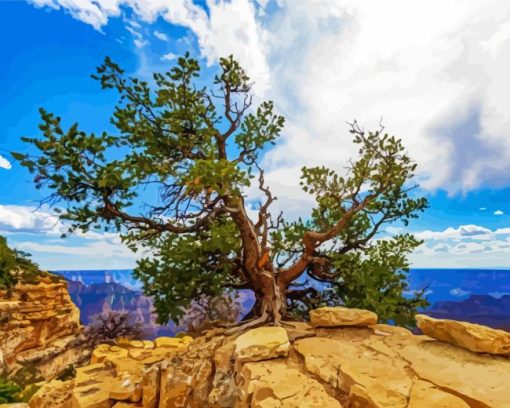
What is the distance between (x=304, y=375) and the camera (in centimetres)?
584

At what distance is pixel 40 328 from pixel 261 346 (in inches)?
1247

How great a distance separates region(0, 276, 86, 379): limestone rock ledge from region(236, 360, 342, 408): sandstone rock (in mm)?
24739

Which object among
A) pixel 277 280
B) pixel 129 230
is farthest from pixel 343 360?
pixel 129 230

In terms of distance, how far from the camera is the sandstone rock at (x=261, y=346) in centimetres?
637

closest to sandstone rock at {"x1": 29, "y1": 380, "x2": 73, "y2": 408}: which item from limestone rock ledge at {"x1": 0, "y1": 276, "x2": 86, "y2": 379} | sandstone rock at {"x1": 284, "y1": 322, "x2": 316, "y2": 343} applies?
sandstone rock at {"x1": 284, "y1": 322, "x2": 316, "y2": 343}

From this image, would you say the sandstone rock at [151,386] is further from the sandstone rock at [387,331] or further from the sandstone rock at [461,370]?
the sandstone rock at [387,331]

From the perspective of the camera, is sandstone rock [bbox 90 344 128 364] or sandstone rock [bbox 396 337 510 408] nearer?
sandstone rock [bbox 396 337 510 408]

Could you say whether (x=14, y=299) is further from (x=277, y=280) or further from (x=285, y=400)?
(x=285, y=400)

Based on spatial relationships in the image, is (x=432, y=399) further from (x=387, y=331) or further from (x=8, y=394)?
(x=8, y=394)

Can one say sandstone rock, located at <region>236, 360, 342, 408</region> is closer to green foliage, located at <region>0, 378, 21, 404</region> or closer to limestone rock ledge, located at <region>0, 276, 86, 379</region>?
green foliage, located at <region>0, 378, 21, 404</region>

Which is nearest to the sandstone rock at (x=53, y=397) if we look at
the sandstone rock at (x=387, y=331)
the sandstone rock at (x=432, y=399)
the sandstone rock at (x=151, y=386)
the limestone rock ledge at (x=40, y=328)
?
the sandstone rock at (x=151, y=386)

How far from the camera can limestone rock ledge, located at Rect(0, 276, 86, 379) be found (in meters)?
27.0

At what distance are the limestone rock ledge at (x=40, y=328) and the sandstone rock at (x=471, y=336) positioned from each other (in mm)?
26275

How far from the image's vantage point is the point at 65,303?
33.2 metres
